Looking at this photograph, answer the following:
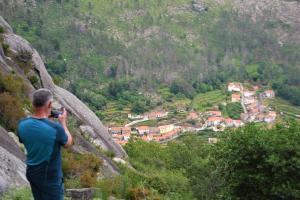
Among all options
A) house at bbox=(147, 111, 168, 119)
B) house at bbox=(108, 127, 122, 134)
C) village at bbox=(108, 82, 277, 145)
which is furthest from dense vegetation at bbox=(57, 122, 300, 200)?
house at bbox=(147, 111, 168, 119)

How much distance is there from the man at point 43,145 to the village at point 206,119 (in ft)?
243

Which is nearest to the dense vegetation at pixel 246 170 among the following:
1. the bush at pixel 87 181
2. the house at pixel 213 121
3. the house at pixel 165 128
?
the bush at pixel 87 181

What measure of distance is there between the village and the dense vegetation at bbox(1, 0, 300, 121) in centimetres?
425

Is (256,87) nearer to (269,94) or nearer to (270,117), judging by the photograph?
(269,94)

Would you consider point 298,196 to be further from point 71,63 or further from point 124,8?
point 124,8

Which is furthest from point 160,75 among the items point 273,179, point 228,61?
point 273,179

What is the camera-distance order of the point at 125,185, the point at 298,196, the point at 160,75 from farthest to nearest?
the point at 160,75
the point at 298,196
the point at 125,185

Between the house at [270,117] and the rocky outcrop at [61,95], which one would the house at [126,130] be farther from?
the rocky outcrop at [61,95]

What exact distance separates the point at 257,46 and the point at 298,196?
5482 inches

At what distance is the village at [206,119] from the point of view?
291 feet

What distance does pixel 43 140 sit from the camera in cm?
598

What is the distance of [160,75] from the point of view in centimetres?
13250

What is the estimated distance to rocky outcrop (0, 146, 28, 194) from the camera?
9654 mm

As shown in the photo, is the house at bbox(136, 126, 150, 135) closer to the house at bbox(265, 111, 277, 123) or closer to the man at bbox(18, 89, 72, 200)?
the house at bbox(265, 111, 277, 123)
